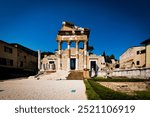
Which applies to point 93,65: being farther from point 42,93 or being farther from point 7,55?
point 42,93

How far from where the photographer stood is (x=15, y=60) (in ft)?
133

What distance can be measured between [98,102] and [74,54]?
39.0 metres

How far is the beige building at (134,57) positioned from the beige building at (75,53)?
6.58 m

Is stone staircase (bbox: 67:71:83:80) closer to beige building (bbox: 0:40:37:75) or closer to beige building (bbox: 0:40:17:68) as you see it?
beige building (bbox: 0:40:37:75)

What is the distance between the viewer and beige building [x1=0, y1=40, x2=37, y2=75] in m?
34.8

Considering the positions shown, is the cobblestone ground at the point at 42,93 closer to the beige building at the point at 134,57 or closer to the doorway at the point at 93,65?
the beige building at the point at 134,57

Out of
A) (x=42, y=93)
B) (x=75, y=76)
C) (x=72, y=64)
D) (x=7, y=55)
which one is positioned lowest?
(x=75, y=76)

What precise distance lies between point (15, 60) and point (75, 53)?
50.5 ft

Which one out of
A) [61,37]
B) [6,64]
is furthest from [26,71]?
[61,37]

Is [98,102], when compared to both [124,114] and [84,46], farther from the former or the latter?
[84,46]

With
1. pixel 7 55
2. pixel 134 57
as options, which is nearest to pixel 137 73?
pixel 134 57

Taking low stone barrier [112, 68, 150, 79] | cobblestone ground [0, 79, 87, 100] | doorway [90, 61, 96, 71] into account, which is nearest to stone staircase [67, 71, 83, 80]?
low stone barrier [112, 68, 150, 79]

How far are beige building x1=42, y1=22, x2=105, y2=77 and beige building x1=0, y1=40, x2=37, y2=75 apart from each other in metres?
8.03

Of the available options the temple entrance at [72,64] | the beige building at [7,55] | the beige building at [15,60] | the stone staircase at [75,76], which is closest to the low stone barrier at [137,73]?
the stone staircase at [75,76]
